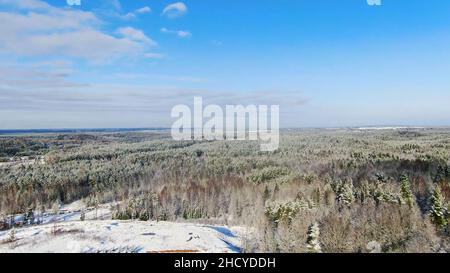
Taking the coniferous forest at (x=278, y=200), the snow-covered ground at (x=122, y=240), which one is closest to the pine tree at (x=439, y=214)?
the coniferous forest at (x=278, y=200)

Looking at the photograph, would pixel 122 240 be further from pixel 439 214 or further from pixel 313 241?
pixel 439 214

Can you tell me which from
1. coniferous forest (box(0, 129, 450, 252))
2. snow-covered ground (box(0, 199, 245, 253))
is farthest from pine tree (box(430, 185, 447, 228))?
snow-covered ground (box(0, 199, 245, 253))

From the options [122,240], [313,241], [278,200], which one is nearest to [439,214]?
[313,241]

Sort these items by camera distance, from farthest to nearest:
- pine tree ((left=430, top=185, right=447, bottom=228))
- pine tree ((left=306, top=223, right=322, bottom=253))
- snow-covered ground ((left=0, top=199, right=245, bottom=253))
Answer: pine tree ((left=430, top=185, right=447, bottom=228)) → pine tree ((left=306, top=223, right=322, bottom=253)) → snow-covered ground ((left=0, top=199, right=245, bottom=253))

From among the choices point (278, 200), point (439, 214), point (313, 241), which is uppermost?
point (439, 214)

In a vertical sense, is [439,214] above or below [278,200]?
above

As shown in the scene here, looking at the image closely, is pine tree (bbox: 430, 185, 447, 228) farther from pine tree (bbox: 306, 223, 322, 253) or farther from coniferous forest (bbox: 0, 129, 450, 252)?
pine tree (bbox: 306, 223, 322, 253)

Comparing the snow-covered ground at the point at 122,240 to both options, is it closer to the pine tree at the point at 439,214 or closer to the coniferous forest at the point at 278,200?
the coniferous forest at the point at 278,200

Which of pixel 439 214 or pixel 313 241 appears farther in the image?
pixel 439 214
